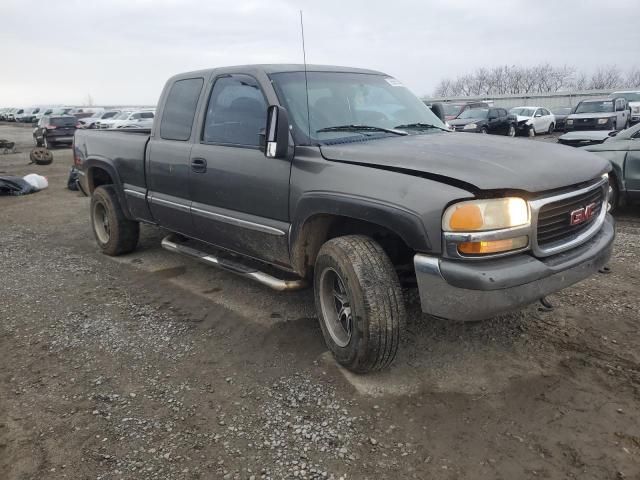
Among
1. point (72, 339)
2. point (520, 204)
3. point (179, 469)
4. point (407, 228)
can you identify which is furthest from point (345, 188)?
point (72, 339)

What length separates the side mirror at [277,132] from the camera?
3215 millimetres

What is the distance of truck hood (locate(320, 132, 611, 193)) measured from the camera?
2.63 meters

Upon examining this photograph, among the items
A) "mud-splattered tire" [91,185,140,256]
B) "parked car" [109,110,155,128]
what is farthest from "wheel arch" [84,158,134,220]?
"parked car" [109,110,155,128]

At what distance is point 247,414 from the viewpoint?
2.81 meters

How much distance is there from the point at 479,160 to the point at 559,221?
592mm

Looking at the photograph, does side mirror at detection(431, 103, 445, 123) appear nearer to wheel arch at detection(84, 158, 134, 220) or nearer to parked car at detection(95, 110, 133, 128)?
wheel arch at detection(84, 158, 134, 220)

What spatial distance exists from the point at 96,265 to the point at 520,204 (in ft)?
15.1

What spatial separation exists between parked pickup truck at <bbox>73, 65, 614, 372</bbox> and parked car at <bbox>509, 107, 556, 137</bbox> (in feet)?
66.3

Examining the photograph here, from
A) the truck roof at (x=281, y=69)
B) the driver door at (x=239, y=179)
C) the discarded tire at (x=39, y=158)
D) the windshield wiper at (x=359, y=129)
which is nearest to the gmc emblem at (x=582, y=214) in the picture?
the windshield wiper at (x=359, y=129)

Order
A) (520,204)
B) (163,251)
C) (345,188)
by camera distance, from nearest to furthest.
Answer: (520,204), (345,188), (163,251)

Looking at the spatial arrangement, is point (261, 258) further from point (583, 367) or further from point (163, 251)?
point (163, 251)

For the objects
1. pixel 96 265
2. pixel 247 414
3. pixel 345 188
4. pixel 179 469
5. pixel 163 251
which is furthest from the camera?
pixel 163 251

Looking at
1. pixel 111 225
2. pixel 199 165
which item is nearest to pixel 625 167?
pixel 199 165

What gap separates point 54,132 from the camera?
23.6m
